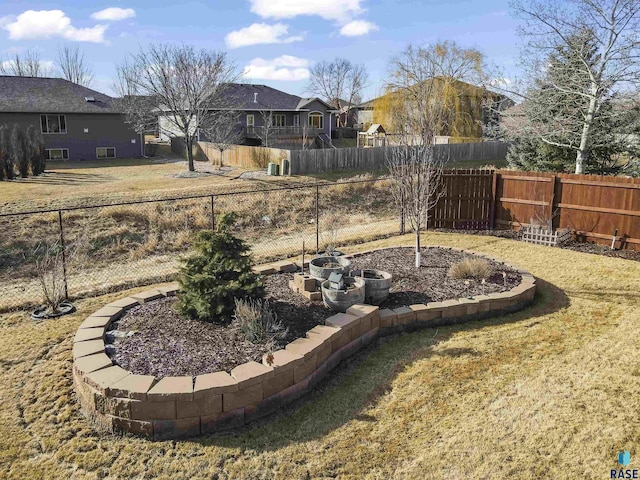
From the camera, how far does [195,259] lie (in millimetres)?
5430

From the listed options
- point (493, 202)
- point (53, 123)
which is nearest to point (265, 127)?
point (53, 123)

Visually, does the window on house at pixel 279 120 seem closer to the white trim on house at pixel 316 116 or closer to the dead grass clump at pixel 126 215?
the white trim on house at pixel 316 116

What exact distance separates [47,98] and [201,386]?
30817 mm

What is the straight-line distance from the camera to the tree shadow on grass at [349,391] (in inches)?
157

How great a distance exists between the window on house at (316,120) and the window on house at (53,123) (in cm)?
1875

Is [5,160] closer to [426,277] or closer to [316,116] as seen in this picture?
[426,277]

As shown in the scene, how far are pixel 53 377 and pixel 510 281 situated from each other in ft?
20.4

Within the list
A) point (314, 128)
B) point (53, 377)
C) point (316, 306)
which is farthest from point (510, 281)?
point (314, 128)

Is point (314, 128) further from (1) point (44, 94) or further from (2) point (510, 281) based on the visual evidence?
(2) point (510, 281)

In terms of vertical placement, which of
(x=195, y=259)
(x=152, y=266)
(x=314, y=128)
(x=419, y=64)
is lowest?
(x=152, y=266)

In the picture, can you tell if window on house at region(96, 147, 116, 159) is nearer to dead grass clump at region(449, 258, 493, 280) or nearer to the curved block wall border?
the curved block wall border

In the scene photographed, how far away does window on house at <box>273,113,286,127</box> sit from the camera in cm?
3841

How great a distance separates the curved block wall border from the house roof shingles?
2765cm

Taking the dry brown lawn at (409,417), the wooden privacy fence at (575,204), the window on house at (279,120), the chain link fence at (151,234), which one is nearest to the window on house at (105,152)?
the window on house at (279,120)
